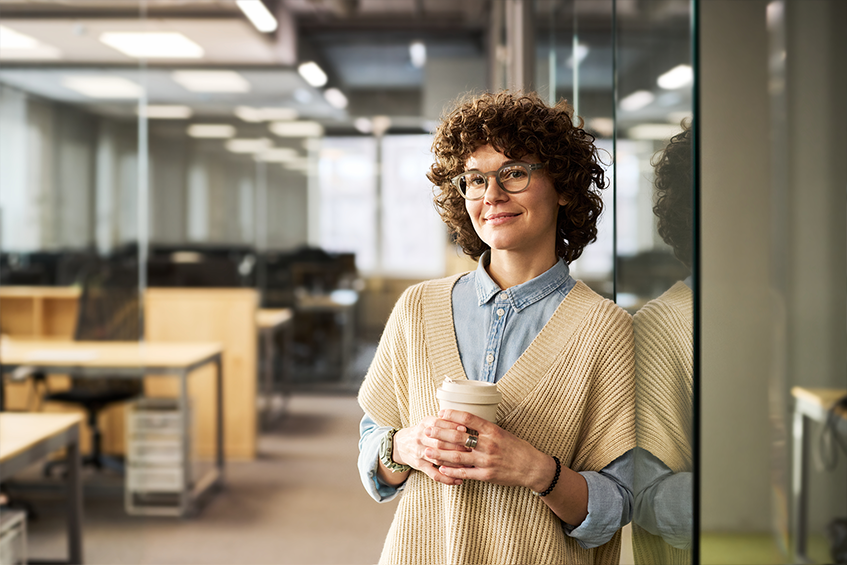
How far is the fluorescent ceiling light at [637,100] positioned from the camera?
929 mm

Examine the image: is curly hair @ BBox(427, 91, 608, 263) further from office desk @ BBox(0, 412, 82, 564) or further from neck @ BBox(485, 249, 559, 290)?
office desk @ BBox(0, 412, 82, 564)

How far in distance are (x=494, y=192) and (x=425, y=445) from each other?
1.14ft

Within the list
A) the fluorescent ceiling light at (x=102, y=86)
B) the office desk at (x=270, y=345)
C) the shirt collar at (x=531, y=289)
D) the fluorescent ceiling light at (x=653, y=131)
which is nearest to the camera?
the fluorescent ceiling light at (x=653, y=131)

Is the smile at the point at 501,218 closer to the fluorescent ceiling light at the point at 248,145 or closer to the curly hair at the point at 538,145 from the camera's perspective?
the curly hair at the point at 538,145

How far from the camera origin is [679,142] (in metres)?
0.73

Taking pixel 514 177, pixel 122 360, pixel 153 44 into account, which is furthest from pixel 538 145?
pixel 153 44

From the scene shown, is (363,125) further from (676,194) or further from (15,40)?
(676,194)

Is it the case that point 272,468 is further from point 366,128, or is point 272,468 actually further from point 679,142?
point 679,142

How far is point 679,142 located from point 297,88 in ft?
17.5

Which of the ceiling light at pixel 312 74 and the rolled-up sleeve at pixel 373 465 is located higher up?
the ceiling light at pixel 312 74

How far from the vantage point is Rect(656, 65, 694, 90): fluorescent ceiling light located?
2.17 feet

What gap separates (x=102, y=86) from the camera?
4625mm

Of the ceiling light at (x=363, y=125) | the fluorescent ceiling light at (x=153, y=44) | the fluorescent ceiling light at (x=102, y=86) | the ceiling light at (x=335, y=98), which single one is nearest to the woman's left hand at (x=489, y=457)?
the fluorescent ceiling light at (x=102, y=86)

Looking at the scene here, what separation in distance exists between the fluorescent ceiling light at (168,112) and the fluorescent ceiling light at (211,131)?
11 centimetres
